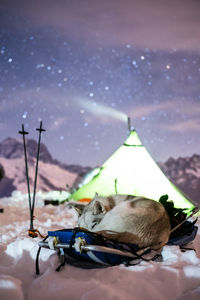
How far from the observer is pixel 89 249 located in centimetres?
136

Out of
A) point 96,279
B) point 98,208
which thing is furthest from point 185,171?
point 96,279

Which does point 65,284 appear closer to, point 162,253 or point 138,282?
point 138,282

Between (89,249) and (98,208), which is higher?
(98,208)

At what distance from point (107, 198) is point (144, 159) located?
2.67 meters

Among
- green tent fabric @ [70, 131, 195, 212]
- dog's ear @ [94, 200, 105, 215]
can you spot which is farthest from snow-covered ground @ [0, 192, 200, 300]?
green tent fabric @ [70, 131, 195, 212]

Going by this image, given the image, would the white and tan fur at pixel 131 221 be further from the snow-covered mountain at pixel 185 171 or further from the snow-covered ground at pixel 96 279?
the snow-covered mountain at pixel 185 171

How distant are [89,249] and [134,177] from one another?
3056 mm

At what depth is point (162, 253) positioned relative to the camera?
172cm

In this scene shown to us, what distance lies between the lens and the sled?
54.5 inches

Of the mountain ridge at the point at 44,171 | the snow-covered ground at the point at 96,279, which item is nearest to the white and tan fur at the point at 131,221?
the snow-covered ground at the point at 96,279

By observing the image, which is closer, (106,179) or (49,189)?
(106,179)

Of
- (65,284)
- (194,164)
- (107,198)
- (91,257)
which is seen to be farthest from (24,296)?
(194,164)

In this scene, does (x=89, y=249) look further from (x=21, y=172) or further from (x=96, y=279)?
(x=21, y=172)

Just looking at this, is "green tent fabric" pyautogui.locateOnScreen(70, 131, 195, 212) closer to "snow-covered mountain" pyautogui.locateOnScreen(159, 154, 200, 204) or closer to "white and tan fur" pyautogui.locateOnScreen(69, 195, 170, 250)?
"white and tan fur" pyautogui.locateOnScreen(69, 195, 170, 250)
